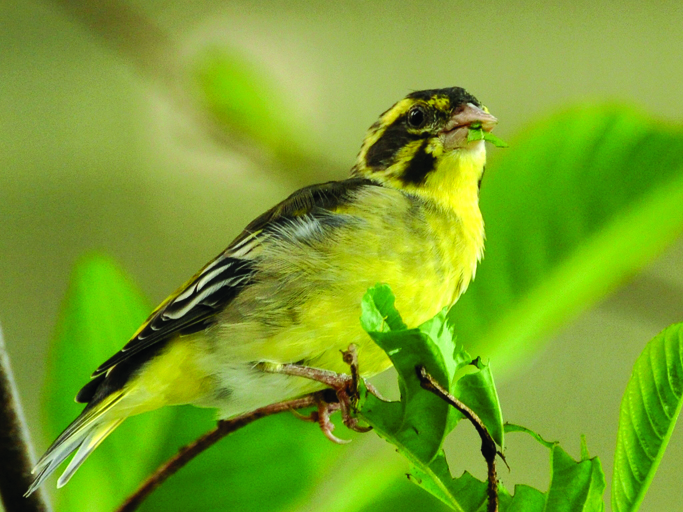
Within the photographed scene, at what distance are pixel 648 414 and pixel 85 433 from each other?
0.43 metres

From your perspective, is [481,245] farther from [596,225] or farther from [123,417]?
[123,417]

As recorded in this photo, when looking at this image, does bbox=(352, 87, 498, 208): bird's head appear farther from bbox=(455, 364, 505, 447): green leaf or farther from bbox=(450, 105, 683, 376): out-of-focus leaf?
bbox=(455, 364, 505, 447): green leaf

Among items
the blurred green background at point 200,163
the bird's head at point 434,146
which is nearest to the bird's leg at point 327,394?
the bird's head at point 434,146

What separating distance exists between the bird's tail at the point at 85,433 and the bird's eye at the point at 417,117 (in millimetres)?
368

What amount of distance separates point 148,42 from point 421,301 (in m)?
0.55

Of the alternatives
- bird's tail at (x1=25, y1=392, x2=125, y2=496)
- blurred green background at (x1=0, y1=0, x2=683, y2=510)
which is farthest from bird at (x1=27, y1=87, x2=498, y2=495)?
blurred green background at (x1=0, y1=0, x2=683, y2=510)

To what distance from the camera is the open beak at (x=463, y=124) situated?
0.67 meters

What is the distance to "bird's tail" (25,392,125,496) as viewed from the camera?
0.58 metres

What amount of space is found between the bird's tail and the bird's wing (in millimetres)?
27

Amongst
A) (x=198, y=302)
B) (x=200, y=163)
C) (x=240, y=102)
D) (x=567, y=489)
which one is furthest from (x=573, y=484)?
(x=200, y=163)

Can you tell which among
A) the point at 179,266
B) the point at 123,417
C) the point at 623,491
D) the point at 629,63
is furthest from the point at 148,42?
the point at 629,63

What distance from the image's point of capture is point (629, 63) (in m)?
1.68

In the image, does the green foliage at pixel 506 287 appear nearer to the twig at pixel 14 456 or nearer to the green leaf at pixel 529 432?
the twig at pixel 14 456

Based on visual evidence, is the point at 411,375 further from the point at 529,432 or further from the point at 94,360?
the point at 94,360
